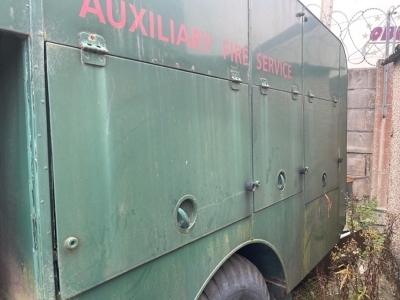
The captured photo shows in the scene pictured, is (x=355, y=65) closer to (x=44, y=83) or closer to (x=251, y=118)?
(x=251, y=118)

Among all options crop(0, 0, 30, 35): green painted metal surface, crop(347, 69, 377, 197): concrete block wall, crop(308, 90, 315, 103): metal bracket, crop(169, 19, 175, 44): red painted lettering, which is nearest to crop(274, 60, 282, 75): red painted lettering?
crop(308, 90, 315, 103): metal bracket

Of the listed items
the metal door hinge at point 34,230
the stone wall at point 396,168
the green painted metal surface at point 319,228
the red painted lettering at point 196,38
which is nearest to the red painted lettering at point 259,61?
the red painted lettering at point 196,38

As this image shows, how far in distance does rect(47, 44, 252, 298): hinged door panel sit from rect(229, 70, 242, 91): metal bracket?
10 cm

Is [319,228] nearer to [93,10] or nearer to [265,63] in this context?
[265,63]

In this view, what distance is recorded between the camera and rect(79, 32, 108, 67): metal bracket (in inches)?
42.1

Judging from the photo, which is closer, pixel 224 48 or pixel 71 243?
pixel 71 243

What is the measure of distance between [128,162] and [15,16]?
0.56 meters

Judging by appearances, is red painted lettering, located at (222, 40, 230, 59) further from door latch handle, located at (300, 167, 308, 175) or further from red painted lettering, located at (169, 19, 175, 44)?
door latch handle, located at (300, 167, 308, 175)

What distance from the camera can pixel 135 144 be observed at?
124cm

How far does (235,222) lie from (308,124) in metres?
1.32

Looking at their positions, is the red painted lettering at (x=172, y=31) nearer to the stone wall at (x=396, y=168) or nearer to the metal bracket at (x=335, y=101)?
the metal bracket at (x=335, y=101)

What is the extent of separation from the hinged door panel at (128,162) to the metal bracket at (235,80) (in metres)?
0.10

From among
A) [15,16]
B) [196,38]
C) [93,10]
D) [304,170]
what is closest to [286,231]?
[304,170]

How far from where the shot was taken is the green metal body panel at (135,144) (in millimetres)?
1001
